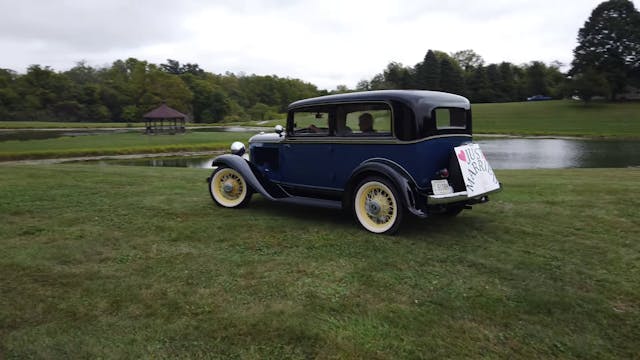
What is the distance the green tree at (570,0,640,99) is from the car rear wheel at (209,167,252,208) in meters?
79.4

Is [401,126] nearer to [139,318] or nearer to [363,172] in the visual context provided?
[363,172]

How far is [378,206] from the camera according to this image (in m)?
5.68

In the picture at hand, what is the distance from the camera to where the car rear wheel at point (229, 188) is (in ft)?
23.6

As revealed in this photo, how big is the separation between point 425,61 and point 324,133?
92.7 metres

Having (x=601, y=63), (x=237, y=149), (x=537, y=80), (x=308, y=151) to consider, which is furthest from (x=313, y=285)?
(x=537, y=80)

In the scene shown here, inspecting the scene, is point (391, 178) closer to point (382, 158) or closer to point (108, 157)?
point (382, 158)

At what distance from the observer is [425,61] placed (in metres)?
93.1

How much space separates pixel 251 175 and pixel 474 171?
3.34m

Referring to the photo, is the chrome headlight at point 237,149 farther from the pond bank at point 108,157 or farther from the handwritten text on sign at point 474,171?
the pond bank at point 108,157

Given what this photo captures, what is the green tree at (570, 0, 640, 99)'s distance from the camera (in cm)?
7125

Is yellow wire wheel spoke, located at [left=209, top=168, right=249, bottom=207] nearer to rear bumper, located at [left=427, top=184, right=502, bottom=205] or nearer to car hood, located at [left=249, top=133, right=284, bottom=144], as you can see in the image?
car hood, located at [left=249, top=133, right=284, bottom=144]

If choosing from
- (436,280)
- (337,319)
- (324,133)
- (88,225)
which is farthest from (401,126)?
(88,225)

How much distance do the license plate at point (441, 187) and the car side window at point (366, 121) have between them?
86 centimetres

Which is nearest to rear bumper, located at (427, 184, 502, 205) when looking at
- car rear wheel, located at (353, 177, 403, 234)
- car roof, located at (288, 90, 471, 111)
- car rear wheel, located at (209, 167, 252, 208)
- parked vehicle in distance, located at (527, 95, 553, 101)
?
car rear wheel, located at (353, 177, 403, 234)
